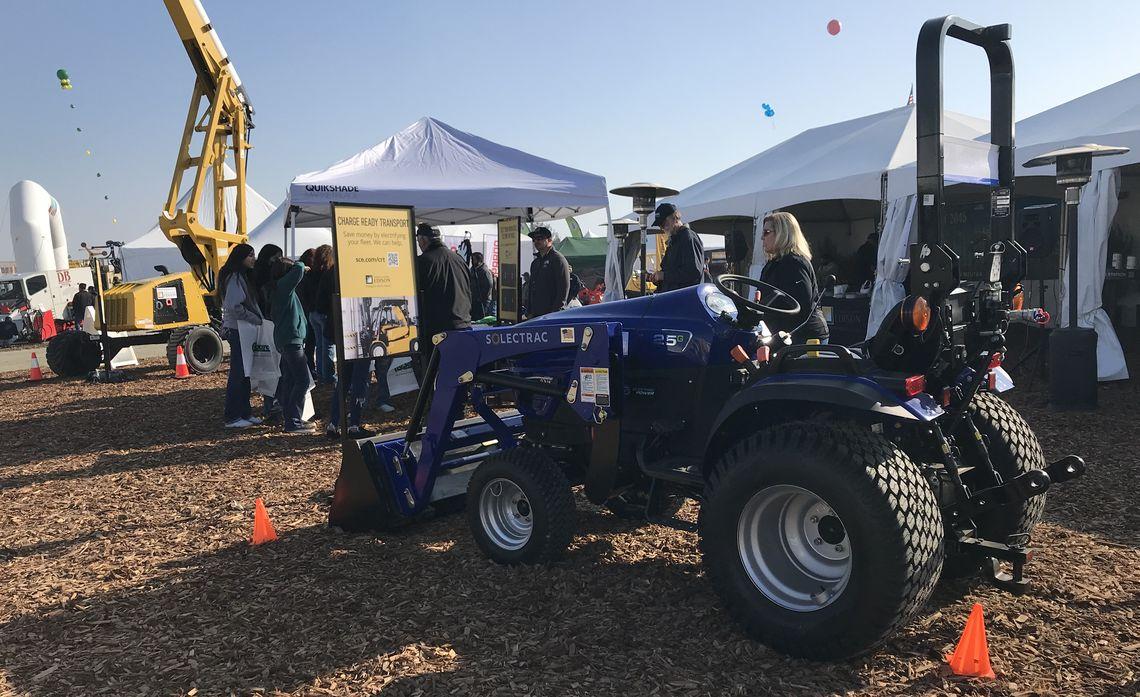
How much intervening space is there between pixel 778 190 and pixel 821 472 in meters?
10.8

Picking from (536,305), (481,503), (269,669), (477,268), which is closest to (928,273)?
(481,503)

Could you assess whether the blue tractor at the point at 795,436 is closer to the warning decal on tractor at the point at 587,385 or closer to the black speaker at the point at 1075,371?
the warning decal on tractor at the point at 587,385

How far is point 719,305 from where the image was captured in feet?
10.6

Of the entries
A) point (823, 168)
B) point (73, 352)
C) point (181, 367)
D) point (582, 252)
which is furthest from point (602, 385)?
point (582, 252)

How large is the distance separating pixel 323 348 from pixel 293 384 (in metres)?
1.02

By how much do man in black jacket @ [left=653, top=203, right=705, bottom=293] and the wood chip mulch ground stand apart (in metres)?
2.16

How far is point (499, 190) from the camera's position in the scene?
380 inches

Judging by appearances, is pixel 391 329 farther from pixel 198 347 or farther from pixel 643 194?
pixel 198 347

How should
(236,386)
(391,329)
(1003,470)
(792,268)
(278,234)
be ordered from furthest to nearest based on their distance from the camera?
(278,234), (236,386), (391,329), (792,268), (1003,470)

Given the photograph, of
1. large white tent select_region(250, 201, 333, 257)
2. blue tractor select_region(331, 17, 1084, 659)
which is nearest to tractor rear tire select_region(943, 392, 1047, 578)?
blue tractor select_region(331, 17, 1084, 659)

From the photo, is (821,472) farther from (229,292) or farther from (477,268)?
(477,268)

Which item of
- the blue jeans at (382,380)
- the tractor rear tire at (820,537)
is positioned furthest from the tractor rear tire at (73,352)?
the tractor rear tire at (820,537)

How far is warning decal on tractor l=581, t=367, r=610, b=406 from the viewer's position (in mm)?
3174

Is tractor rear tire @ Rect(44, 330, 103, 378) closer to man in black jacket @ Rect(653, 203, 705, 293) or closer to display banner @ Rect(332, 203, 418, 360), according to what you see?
display banner @ Rect(332, 203, 418, 360)
